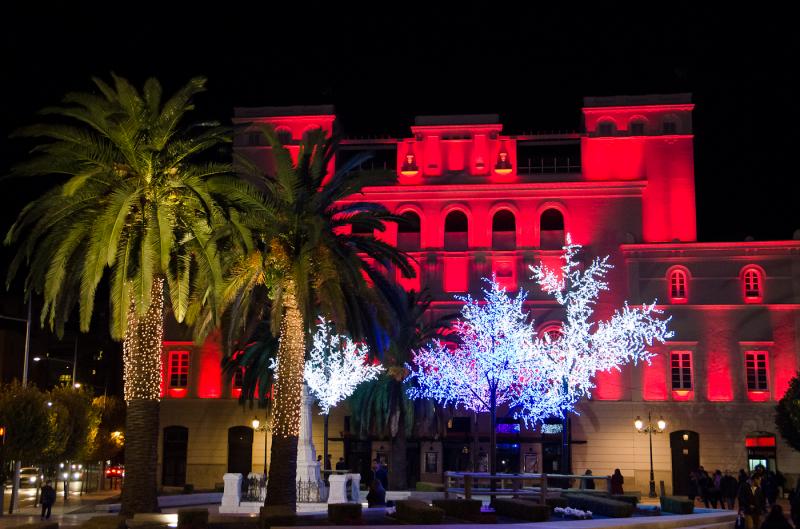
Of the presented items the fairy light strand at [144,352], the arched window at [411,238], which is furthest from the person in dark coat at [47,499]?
the arched window at [411,238]

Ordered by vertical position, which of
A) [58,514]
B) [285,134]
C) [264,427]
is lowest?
[58,514]

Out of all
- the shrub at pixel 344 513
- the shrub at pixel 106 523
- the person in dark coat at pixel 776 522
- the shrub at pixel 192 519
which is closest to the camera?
the person in dark coat at pixel 776 522

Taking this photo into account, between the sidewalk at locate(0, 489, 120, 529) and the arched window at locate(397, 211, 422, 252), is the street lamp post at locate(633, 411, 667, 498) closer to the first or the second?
the arched window at locate(397, 211, 422, 252)

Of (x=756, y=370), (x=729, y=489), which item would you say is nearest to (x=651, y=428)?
(x=756, y=370)

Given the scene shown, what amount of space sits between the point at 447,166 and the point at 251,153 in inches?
467

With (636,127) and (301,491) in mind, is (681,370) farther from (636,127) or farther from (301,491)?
(301,491)

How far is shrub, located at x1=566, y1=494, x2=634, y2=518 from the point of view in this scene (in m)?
26.4

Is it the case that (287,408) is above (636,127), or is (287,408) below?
below

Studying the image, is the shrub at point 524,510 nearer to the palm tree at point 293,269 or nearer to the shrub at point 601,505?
the shrub at point 601,505

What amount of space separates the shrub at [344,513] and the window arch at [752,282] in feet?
118

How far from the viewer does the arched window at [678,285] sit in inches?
2100

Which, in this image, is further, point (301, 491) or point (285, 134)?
point (285, 134)

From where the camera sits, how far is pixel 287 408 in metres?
25.9

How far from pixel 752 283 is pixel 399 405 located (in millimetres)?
21414
